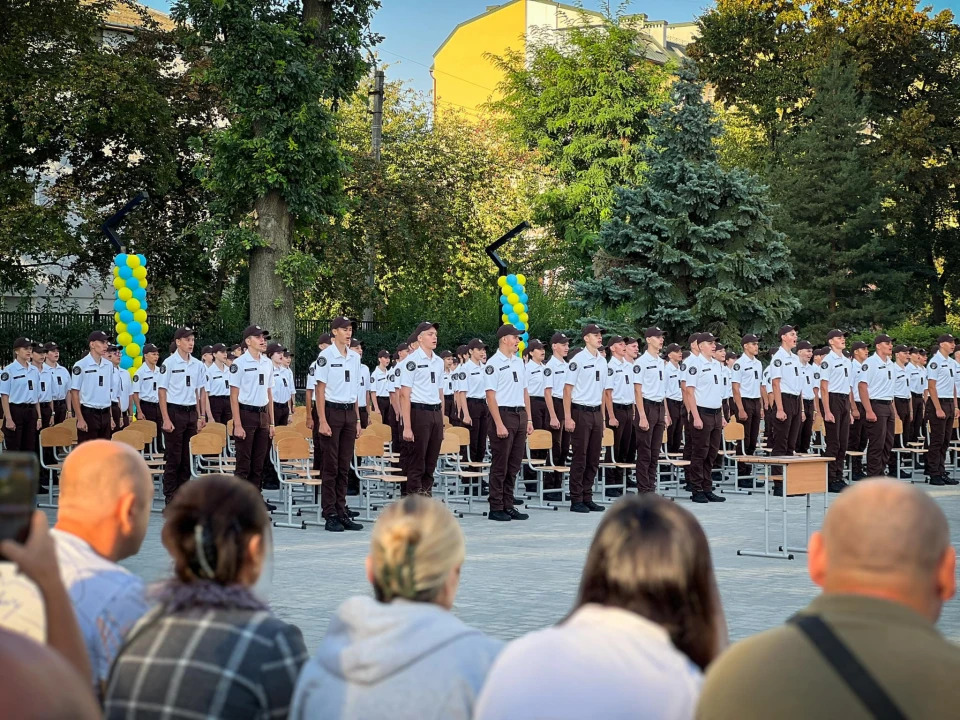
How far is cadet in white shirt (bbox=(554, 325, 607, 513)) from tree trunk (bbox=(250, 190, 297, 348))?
1127 cm

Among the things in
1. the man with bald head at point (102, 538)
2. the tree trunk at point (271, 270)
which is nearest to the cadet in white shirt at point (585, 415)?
the tree trunk at point (271, 270)

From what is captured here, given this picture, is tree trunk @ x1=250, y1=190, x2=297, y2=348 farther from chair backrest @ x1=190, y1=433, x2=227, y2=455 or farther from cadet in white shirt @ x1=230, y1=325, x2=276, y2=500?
chair backrest @ x1=190, y1=433, x2=227, y2=455

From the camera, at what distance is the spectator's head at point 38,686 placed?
4.91 ft

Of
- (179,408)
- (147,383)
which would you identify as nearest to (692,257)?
(147,383)

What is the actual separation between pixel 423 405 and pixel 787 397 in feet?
22.2

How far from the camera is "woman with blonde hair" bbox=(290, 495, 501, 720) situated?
3.00 meters

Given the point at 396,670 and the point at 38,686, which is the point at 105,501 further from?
the point at 38,686

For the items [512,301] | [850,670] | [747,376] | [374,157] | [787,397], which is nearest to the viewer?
[850,670]

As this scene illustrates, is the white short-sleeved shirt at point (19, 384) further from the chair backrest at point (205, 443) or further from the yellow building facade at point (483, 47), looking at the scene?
the yellow building facade at point (483, 47)

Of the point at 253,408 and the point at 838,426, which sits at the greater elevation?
the point at 253,408

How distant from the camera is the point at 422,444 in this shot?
14.2 m

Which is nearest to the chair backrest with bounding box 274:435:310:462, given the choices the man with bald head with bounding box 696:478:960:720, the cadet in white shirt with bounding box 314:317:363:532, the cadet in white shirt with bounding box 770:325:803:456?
the cadet in white shirt with bounding box 314:317:363:532

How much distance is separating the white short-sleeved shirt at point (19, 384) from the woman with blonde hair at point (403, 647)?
626 inches

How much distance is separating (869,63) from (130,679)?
42.8 meters
